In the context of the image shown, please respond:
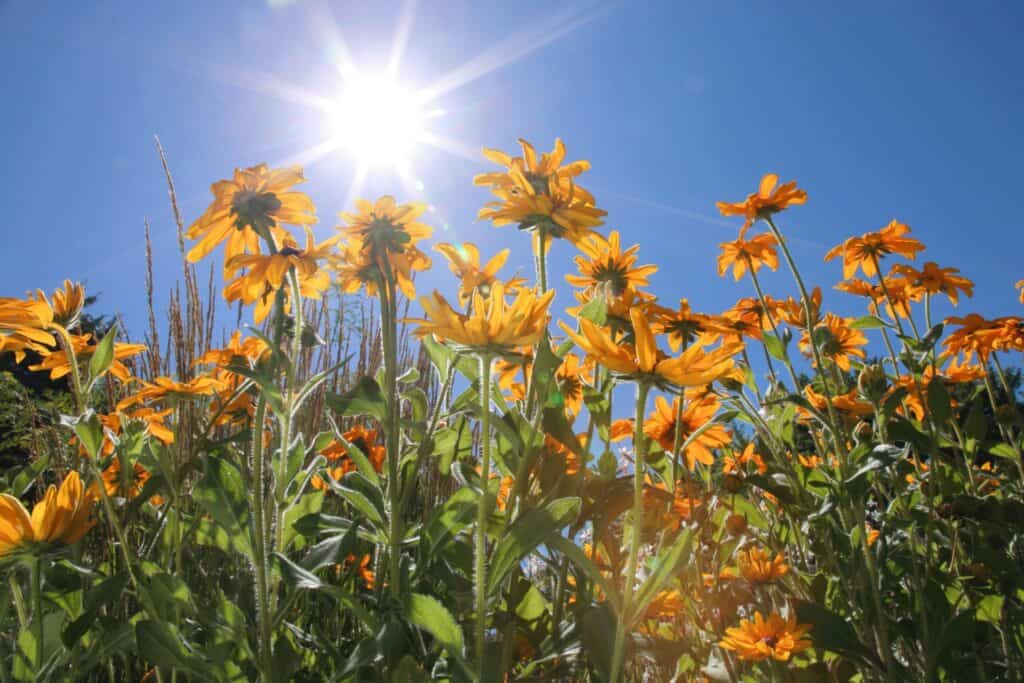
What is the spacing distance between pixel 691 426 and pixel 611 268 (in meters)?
0.35

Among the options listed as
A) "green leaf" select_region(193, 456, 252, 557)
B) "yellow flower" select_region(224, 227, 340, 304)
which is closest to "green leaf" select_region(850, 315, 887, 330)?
"yellow flower" select_region(224, 227, 340, 304)

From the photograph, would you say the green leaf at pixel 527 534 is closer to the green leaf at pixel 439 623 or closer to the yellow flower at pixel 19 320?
the green leaf at pixel 439 623

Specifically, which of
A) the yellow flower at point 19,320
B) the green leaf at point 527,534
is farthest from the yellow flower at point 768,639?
the yellow flower at point 19,320

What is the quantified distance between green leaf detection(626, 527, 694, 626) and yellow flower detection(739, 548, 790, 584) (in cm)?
82

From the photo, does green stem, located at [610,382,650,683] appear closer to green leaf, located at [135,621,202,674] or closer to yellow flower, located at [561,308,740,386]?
yellow flower, located at [561,308,740,386]

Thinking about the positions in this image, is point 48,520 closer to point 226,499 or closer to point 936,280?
point 226,499

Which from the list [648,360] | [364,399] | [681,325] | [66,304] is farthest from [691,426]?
[66,304]

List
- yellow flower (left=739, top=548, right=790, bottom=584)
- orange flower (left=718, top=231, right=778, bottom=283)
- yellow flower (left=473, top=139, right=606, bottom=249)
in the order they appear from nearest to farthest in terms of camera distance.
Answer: yellow flower (left=473, top=139, right=606, bottom=249) → yellow flower (left=739, top=548, right=790, bottom=584) → orange flower (left=718, top=231, right=778, bottom=283)

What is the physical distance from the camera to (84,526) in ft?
3.16

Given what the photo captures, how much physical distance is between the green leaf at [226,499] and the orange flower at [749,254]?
1.28m

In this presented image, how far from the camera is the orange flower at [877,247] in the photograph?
1812 millimetres

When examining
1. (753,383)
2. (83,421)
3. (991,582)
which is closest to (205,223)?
(83,421)

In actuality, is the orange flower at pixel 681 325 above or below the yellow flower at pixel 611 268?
below

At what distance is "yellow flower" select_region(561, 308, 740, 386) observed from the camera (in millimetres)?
700
